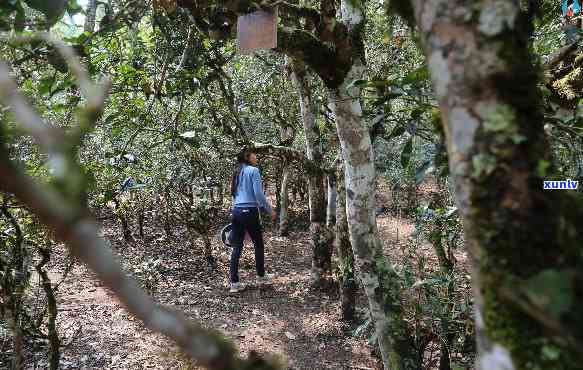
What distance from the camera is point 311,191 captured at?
5785 millimetres

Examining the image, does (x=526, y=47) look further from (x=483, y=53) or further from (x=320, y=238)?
(x=320, y=238)

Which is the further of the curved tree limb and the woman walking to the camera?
the woman walking

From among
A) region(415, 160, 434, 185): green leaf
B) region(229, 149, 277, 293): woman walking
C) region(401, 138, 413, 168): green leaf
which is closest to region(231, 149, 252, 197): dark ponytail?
region(229, 149, 277, 293): woman walking

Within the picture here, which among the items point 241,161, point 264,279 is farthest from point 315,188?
point 264,279

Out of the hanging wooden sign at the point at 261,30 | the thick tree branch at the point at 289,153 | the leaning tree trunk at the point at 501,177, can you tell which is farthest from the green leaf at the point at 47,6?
the thick tree branch at the point at 289,153

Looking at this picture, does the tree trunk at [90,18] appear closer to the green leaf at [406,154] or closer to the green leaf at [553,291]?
the green leaf at [406,154]

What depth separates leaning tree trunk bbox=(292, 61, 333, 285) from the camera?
5.66 metres

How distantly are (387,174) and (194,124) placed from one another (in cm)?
606

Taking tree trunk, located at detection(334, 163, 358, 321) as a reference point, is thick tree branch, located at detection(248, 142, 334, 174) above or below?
above

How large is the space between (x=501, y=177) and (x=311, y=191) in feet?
16.4

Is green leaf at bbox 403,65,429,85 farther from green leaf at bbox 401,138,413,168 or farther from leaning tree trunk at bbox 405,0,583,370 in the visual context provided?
leaning tree trunk at bbox 405,0,583,370

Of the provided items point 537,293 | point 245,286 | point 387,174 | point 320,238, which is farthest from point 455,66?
point 387,174

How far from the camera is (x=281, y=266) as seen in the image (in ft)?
24.1

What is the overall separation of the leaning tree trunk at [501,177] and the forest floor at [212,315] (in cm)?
250
